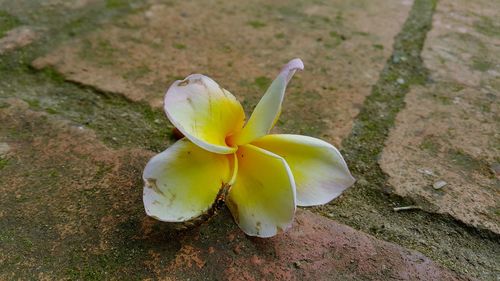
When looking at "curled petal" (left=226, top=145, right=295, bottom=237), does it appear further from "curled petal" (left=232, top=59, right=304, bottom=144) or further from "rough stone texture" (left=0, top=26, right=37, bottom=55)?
"rough stone texture" (left=0, top=26, right=37, bottom=55)

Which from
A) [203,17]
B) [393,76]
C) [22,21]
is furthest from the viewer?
[203,17]

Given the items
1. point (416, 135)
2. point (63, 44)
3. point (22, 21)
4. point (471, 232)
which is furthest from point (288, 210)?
point (22, 21)

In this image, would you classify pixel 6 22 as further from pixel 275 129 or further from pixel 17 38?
pixel 275 129

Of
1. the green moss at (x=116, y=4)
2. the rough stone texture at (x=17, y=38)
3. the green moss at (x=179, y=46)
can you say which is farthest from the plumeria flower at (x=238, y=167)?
the green moss at (x=116, y=4)

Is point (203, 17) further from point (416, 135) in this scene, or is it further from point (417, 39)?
point (416, 135)

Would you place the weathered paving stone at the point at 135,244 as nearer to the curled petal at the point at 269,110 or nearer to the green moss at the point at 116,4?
the curled petal at the point at 269,110

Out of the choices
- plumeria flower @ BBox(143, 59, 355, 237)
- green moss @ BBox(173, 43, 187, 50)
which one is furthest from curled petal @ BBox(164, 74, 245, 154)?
green moss @ BBox(173, 43, 187, 50)

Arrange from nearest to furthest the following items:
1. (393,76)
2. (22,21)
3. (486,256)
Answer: (486,256), (393,76), (22,21)
